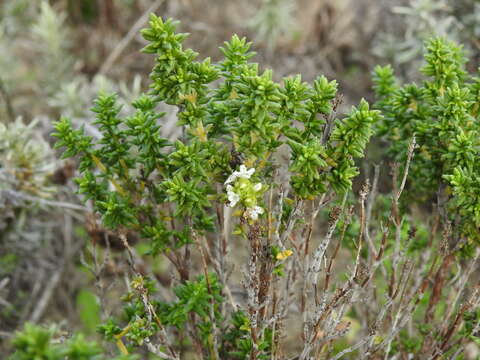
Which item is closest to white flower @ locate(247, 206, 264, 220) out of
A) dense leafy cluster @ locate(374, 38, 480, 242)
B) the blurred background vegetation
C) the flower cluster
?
the flower cluster

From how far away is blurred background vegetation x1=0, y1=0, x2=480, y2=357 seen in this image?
3.07 metres

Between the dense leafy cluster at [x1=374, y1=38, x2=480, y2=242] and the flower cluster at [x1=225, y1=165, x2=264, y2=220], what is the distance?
694mm

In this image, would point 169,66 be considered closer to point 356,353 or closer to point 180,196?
point 180,196

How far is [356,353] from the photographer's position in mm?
2650

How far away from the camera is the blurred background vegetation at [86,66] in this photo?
3.07 m

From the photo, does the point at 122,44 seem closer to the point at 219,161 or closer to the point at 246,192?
the point at 219,161

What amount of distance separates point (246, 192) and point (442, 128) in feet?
2.69

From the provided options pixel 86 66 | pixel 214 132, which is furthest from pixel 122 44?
pixel 214 132

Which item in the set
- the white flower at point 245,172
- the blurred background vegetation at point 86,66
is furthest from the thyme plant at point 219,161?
the blurred background vegetation at point 86,66

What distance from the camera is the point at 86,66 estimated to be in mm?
4578

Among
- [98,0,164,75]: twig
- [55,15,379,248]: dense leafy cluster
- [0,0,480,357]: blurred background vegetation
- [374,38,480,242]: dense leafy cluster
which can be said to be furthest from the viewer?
[98,0,164,75]: twig

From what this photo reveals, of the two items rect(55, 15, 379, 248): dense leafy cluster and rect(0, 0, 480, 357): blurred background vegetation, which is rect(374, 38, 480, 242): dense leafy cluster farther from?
rect(0, 0, 480, 357): blurred background vegetation

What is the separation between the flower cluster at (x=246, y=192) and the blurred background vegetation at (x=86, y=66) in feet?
3.26

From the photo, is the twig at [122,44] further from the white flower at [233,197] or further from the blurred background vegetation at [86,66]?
the white flower at [233,197]
